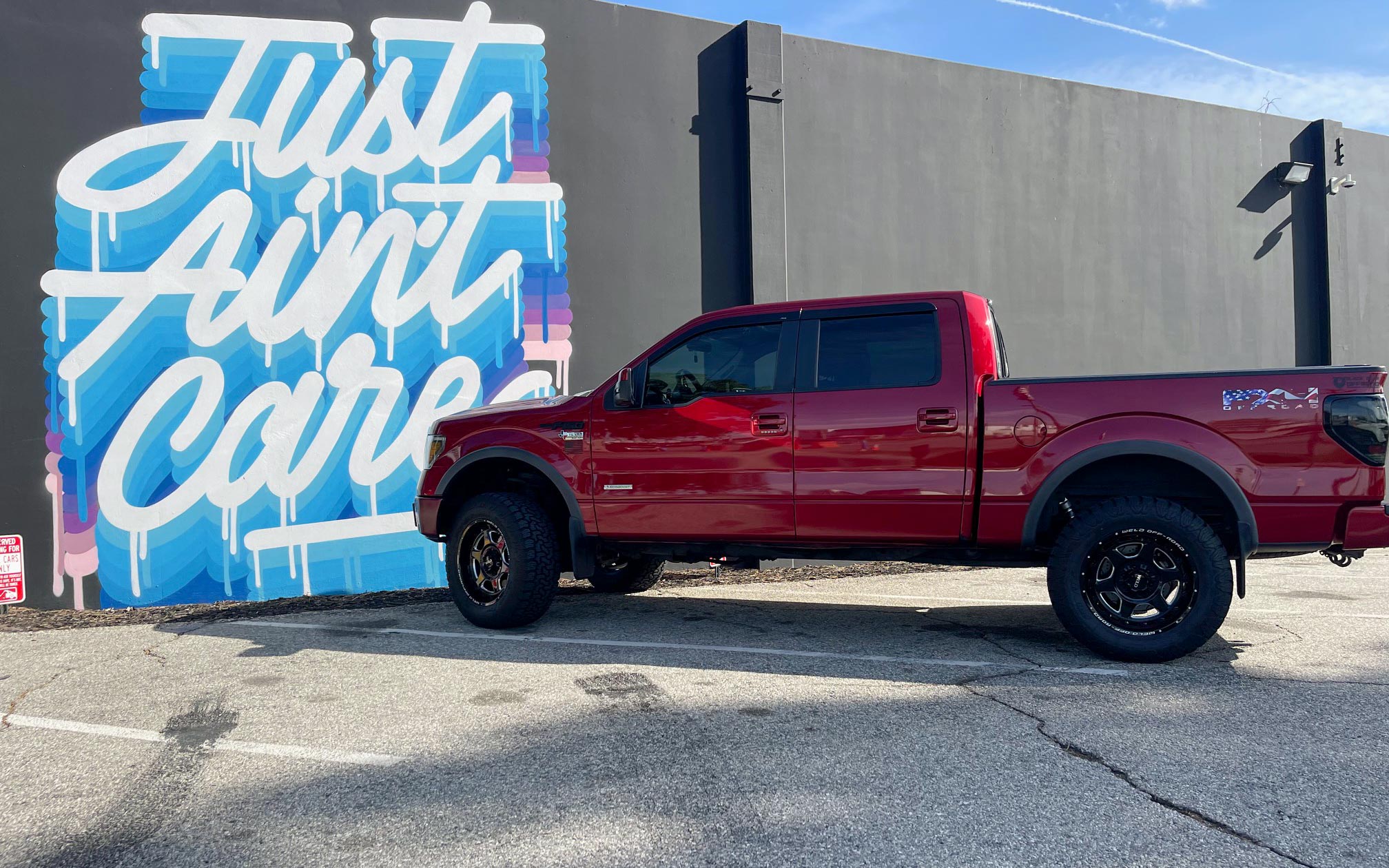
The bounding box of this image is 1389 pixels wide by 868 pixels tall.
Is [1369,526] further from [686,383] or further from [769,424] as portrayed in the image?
[686,383]

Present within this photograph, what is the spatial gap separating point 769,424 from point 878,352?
783mm

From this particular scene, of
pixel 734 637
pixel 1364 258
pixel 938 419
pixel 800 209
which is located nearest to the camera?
pixel 938 419

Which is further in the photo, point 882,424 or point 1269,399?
point 882,424

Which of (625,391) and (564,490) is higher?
(625,391)

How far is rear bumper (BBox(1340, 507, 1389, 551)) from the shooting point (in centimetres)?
483

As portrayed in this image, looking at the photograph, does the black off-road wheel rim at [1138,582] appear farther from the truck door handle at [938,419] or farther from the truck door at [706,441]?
the truck door at [706,441]

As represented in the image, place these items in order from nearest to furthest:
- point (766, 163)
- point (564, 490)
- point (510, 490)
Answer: point (564, 490) → point (510, 490) → point (766, 163)

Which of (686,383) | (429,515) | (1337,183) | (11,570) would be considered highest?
(1337,183)

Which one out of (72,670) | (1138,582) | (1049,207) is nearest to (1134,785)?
(1138,582)

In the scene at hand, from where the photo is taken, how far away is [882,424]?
5621 millimetres

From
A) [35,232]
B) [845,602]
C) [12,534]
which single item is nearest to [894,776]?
[845,602]

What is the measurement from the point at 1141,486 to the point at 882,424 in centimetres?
146

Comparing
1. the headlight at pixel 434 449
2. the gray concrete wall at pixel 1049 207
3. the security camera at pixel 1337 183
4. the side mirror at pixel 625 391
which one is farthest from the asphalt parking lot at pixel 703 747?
the security camera at pixel 1337 183

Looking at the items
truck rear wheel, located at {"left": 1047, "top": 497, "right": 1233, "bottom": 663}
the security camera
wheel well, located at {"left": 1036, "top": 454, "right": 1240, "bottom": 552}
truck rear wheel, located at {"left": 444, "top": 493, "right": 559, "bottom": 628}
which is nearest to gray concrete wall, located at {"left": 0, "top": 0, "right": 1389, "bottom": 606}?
the security camera
